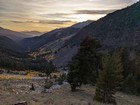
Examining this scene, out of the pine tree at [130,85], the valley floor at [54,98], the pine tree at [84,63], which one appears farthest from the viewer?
the pine tree at [130,85]

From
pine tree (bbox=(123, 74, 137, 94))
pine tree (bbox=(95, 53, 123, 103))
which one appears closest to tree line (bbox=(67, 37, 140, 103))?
pine tree (bbox=(95, 53, 123, 103))

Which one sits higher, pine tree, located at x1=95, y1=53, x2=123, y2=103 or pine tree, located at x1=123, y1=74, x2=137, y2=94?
pine tree, located at x1=95, y1=53, x2=123, y2=103

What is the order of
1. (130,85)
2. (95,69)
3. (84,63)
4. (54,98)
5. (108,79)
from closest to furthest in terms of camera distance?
(54,98) < (108,79) < (84,63) < (95,69) < (130,85)

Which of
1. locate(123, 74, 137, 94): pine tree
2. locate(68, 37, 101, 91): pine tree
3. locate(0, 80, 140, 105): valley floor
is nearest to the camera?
locate(0, 80, 140, 105): valley floor

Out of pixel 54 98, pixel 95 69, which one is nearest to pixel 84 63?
pixel 95 69

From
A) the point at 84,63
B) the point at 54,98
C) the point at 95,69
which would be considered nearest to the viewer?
the point at 54,98

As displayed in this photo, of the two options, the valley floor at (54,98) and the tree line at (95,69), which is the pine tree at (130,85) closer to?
the tree line at (95,69)

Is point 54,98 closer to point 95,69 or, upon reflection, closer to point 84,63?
point 84,63

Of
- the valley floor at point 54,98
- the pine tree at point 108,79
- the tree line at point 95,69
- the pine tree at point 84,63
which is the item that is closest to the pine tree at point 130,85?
the tree line at point 95,69

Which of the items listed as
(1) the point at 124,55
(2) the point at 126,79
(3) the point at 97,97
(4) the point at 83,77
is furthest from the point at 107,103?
(1) the point at 124,55

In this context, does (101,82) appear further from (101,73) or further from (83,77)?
(83,77)

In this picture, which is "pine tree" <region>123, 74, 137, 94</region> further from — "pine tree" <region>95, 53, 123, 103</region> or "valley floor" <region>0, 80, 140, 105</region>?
"pine tree" <region>95, 53, 123, 103</region>

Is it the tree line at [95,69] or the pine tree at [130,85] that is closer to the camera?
the tree line at [95,69]

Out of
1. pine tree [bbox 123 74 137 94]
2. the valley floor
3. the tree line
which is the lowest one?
pine tree [bbox 123 74 137 94]
